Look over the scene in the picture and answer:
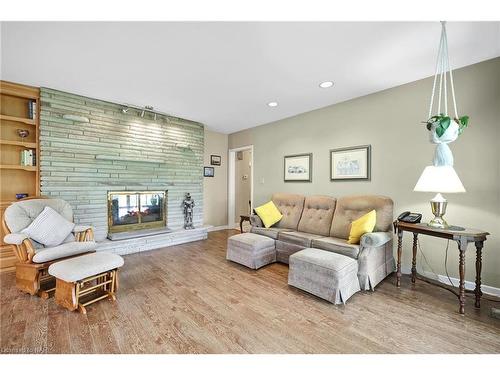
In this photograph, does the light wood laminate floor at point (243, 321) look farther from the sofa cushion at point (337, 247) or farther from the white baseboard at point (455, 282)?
the sofa cushion at point (337, 247)

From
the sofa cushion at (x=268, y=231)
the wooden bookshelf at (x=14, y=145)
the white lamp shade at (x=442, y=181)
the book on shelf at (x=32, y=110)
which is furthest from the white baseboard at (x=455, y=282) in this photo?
the book on shelf at (x=32, y=110)

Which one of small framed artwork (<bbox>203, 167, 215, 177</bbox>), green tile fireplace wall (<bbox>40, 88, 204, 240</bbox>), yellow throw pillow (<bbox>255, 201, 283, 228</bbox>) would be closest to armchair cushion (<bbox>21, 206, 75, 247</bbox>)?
green tile fireplace wall (<bbox>40, 88, 204, 240</bbox>)

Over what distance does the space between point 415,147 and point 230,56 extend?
8.19 feet

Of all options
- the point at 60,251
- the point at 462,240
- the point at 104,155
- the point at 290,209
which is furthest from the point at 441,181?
the point at 104,155

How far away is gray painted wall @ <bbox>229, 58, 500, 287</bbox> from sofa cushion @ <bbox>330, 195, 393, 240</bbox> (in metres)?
0.21

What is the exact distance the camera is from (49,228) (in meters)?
2.40

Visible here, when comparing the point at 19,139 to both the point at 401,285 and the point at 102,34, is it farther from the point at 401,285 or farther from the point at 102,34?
the point at 401,285

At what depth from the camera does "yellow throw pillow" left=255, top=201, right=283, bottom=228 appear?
3.64 metres

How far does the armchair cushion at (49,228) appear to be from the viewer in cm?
231

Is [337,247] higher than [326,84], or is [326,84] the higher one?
[326,84]

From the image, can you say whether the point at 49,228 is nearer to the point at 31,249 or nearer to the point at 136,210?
the point at 31,249

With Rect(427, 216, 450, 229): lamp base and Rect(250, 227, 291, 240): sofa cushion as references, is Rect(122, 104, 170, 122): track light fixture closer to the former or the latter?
Rect(250, 227, 291, 240): sofa cushion

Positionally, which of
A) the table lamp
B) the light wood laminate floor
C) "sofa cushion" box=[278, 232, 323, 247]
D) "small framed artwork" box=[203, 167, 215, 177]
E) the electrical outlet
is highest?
"small framed artwork" box=[203, 167, 215, 177]

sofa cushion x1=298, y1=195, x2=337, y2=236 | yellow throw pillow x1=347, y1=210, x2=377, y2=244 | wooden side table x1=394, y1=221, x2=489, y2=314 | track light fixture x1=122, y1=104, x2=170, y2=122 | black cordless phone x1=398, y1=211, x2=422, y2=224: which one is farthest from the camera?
track light fixture x1=122, y1=104, x2=170, y2=122
